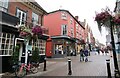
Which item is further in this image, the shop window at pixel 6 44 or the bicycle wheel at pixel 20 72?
the shop window at pixel 6 44

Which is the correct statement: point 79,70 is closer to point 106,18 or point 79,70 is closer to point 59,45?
point 106,18

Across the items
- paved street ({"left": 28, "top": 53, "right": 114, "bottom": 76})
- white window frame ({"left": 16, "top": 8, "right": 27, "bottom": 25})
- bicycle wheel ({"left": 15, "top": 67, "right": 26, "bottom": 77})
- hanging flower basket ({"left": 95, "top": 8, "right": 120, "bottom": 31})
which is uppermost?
white window frame ({"left": 16, "top": 8, "right": 27, "bottom": 25})

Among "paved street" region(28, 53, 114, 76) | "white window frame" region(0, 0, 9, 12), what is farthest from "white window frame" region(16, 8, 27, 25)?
"paved street" region(28, 53, 114, 76)

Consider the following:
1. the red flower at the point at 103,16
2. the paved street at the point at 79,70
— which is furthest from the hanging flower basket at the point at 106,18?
the paved street at the point at 79,70

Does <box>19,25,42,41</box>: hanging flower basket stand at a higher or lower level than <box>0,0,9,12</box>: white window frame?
lower

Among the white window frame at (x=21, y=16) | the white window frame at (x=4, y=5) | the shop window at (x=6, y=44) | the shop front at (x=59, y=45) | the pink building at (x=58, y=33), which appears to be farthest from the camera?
the pink building at (x=58, y=33)

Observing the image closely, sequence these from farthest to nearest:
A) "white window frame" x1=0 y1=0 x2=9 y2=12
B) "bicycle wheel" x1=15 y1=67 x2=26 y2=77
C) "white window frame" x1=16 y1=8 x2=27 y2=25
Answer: "white window frame" x1=16 y1=8 x2=27 y2=25 < "white window frame" x1=0 y1=0 x2=9 y2=12 < "bicycle wheel" x1=15 y1=67 x2=26 y2=77

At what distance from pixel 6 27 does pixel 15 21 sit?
1.70 metres

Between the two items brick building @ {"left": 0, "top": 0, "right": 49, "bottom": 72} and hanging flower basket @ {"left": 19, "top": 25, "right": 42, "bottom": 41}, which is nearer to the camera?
hanging flower basket @ {"left": 19, "top": 25, "right": 42, "bottom": 41}

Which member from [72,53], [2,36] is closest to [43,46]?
[2,36]

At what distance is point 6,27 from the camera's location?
10750mm

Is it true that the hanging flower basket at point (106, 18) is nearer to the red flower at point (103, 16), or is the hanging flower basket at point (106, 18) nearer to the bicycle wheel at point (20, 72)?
the red flower at point (103, 16)

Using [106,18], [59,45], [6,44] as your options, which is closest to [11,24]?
[6,44]

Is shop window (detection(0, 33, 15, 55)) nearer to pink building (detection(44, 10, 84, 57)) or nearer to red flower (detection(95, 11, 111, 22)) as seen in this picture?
red flower (detection(95, 11, 111, 22))
